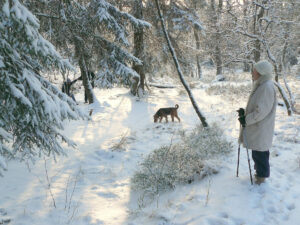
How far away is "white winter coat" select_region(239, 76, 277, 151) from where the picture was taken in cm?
354

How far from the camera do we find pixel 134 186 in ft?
14.9

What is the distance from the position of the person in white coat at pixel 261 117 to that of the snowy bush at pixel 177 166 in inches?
41.2

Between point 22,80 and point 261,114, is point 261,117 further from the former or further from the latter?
point 22,80

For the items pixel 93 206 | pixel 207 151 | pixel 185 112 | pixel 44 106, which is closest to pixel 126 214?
pixel 93 206

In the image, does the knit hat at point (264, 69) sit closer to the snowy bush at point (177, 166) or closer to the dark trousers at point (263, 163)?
the dark trousers at point (263, 163)

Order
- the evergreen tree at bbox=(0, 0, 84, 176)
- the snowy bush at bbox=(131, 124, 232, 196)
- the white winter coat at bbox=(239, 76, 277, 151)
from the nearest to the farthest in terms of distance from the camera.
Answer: the evergreen tree at bbox=(0, 0, 84, 176) → the white winter coat at bbox=(239, 76, 277, 151) → the snowy bush at bbox=(131, 124, 232, 196)

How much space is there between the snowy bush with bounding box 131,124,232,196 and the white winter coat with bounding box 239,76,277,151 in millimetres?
1229

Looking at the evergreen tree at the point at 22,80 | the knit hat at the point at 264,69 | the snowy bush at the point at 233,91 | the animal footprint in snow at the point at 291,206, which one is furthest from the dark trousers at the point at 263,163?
the snowy bush at the point at 233,91

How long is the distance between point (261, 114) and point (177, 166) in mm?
1970

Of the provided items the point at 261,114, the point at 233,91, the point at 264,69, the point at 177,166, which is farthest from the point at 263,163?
the point at 233,91

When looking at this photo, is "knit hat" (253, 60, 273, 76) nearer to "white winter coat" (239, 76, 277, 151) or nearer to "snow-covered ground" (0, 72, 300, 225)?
"white winter coat" (239, 76, 277, 151)

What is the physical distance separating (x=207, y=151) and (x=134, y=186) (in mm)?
2004

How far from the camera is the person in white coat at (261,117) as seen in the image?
11.6 feet

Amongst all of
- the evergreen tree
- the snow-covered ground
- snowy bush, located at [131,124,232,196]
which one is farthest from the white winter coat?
the evergreen tree
